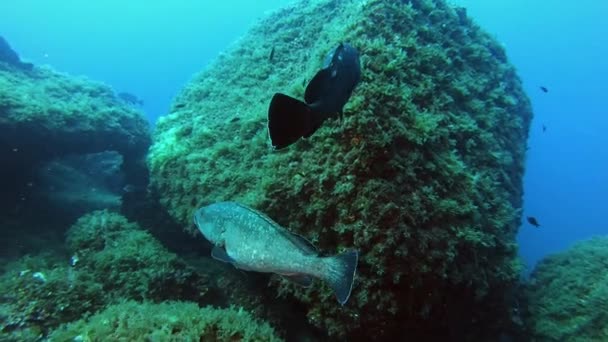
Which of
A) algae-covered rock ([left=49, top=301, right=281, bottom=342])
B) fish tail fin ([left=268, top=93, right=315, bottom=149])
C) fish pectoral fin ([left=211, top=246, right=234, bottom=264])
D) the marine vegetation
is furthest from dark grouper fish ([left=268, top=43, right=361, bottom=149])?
the marine vegetation

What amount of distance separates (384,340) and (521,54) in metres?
157

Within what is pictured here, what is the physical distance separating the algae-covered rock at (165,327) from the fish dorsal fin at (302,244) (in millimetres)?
1571

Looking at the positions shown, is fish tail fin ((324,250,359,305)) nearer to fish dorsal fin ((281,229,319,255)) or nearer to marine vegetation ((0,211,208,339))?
fish dorsal fin ((281,229,319,255))

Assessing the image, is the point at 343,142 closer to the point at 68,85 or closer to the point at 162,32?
the point at 68,85

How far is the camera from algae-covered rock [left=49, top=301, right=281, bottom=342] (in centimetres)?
353

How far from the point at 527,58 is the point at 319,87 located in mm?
159556

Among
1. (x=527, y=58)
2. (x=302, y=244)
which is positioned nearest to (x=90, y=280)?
(x=302, y=244)

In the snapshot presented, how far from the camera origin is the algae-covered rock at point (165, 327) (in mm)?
3527

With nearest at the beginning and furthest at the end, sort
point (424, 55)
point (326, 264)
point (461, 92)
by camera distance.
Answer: point (326, 264) < point (424, 55) < point (461, 92)

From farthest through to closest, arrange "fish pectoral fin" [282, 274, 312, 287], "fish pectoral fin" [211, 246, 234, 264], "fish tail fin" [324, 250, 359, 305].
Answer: "fish pectoral fin" [211, 246, 234, 264]
"fish pectoral fin" [282, 274, 312, 287]
"fish tail fin" [324, 250, 359, 305]

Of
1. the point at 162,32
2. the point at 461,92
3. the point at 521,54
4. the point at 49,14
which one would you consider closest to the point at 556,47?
the point at 521,54

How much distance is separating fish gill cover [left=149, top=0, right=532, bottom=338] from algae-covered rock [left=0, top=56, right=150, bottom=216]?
407cm

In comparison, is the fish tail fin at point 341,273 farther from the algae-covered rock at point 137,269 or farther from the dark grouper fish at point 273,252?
the algae-covered rock at point 137,269

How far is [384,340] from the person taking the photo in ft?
15.6
